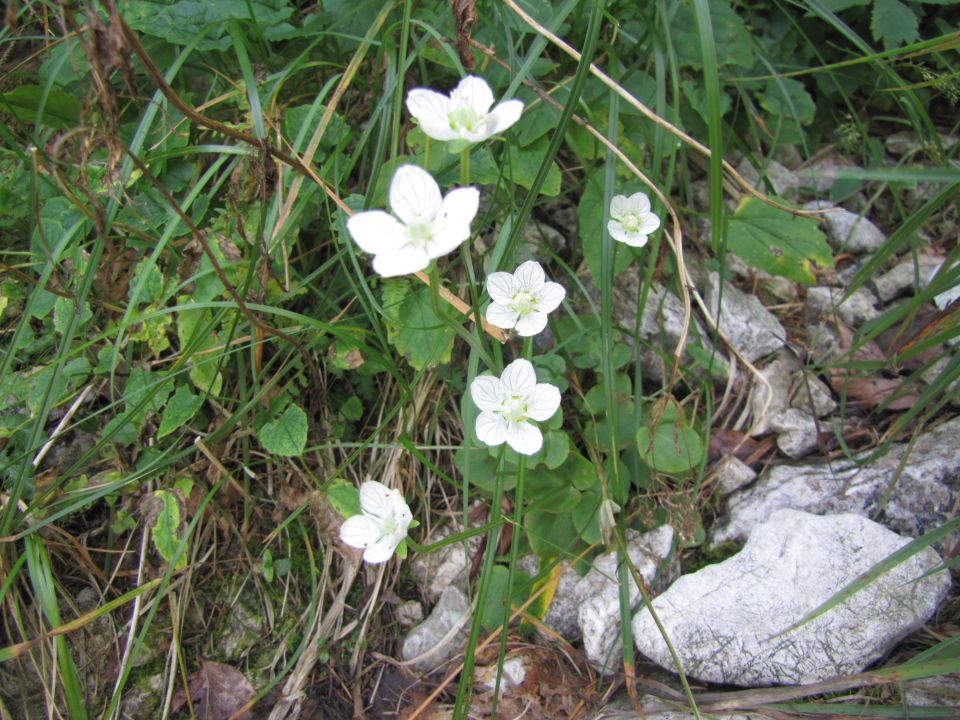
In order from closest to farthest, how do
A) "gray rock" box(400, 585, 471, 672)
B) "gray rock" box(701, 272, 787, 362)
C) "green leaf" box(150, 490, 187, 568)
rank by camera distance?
"green leaf" box(150, 490, 187, 568)
"gray rock" box(400, 585, 471, 672)
"gray rock" box(701, 272, 787, 362)

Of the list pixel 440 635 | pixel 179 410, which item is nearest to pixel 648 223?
pixel 440 635

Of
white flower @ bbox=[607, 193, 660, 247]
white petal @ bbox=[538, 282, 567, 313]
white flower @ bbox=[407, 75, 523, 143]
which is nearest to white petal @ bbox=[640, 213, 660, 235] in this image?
white flower @ bbox=[607, 193, 660, 247]

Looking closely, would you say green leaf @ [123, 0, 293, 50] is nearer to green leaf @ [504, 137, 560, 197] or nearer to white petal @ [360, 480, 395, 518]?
green leaf @ [504, 137, 560, 197]

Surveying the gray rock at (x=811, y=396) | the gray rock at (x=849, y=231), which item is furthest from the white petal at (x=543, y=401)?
the gray rock at (x=849, y=231)

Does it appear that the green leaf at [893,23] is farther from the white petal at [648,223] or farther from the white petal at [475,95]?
the white petal at [475,95]

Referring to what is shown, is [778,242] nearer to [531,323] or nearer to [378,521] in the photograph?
[531,323]
